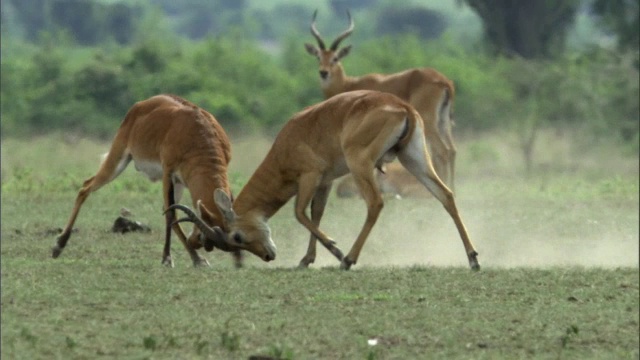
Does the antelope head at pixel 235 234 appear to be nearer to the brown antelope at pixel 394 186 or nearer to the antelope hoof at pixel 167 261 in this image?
the antelope hoof at pixel 167 261

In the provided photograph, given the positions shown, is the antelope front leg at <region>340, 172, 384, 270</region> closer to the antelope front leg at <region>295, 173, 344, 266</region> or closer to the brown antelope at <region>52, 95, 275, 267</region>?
the antelope front leg at <region>295, 173, 344, 266</region>

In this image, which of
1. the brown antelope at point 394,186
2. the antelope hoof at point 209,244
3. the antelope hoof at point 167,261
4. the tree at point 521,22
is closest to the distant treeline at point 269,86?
the tree at point 521,22

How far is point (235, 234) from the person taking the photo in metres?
11.8

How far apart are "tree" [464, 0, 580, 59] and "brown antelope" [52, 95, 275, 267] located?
2688cm

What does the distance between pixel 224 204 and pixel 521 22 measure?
2897 cm

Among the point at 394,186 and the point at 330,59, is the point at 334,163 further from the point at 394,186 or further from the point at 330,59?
the point at 330,59

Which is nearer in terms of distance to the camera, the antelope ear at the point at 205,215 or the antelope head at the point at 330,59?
the antelope ear at the point at 205,215

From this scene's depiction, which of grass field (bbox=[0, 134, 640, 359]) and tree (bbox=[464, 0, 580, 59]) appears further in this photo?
tree (bbox=[464, 0, 580, 59])

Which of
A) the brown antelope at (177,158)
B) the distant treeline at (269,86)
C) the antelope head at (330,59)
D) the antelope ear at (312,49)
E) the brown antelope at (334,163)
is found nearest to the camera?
the brown antelope at (334,163)

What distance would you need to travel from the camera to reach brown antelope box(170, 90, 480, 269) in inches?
461

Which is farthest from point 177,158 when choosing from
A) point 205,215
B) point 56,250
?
point 56,250

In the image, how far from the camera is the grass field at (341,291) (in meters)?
8.79

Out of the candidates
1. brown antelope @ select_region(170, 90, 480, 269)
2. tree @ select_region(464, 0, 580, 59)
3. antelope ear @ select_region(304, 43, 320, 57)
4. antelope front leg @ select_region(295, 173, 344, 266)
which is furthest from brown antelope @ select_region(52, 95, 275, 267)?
tree @ select_region(464, 0, 580, 59)

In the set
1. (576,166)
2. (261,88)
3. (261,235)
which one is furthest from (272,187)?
(261,88)
